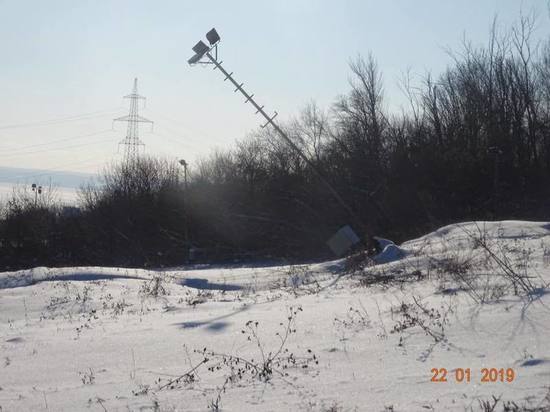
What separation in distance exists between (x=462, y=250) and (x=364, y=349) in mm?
6449

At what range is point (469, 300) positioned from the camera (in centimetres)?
632

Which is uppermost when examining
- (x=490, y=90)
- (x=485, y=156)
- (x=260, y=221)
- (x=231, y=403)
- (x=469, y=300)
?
(x=490, y=90)

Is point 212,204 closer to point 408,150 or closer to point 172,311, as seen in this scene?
point 408,150

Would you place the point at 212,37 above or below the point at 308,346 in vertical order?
above

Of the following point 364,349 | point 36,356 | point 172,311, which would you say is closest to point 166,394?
point 364,349

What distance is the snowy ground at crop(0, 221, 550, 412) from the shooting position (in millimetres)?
4027

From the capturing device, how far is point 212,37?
1592cm
